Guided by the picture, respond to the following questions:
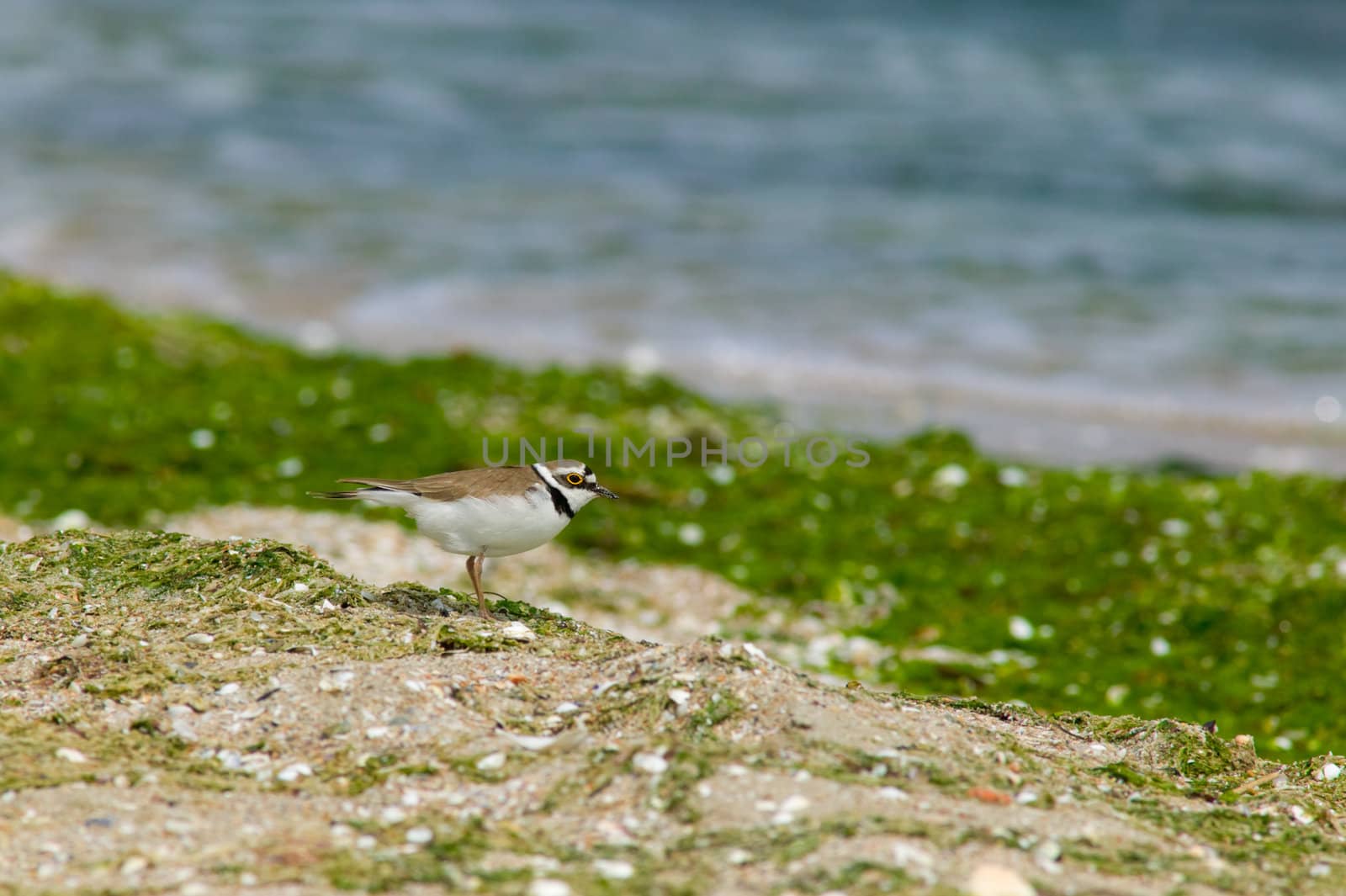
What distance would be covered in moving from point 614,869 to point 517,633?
1.67 meters

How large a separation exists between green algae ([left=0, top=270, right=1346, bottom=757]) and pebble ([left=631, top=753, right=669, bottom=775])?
13.9 feet

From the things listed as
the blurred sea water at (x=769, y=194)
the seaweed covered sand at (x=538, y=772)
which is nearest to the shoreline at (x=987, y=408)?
the blurred sea water at (x=769, y=194)

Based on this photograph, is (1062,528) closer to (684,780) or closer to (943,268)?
(684,780)

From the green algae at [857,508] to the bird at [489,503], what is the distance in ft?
11.5

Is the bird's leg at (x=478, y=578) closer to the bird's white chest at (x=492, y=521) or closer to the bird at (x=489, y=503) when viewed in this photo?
the bird at (x=489, y=503)

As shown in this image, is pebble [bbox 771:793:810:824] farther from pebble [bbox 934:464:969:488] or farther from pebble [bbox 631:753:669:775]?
→ pebble [bbox 934:464:969:488]

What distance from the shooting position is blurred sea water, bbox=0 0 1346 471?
1599cm

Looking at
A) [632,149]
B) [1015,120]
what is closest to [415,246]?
[632,149]

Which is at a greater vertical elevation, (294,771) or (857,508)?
(294,771)

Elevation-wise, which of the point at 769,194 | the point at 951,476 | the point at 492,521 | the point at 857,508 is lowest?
the point at 857,508

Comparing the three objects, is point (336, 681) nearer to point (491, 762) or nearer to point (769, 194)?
point (491, 762)

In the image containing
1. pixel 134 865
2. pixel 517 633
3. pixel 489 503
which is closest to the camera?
pixel 134 865

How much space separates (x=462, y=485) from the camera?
5500 millimetres

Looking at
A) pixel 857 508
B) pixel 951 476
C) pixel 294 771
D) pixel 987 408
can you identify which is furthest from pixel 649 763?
pixel 987 408
